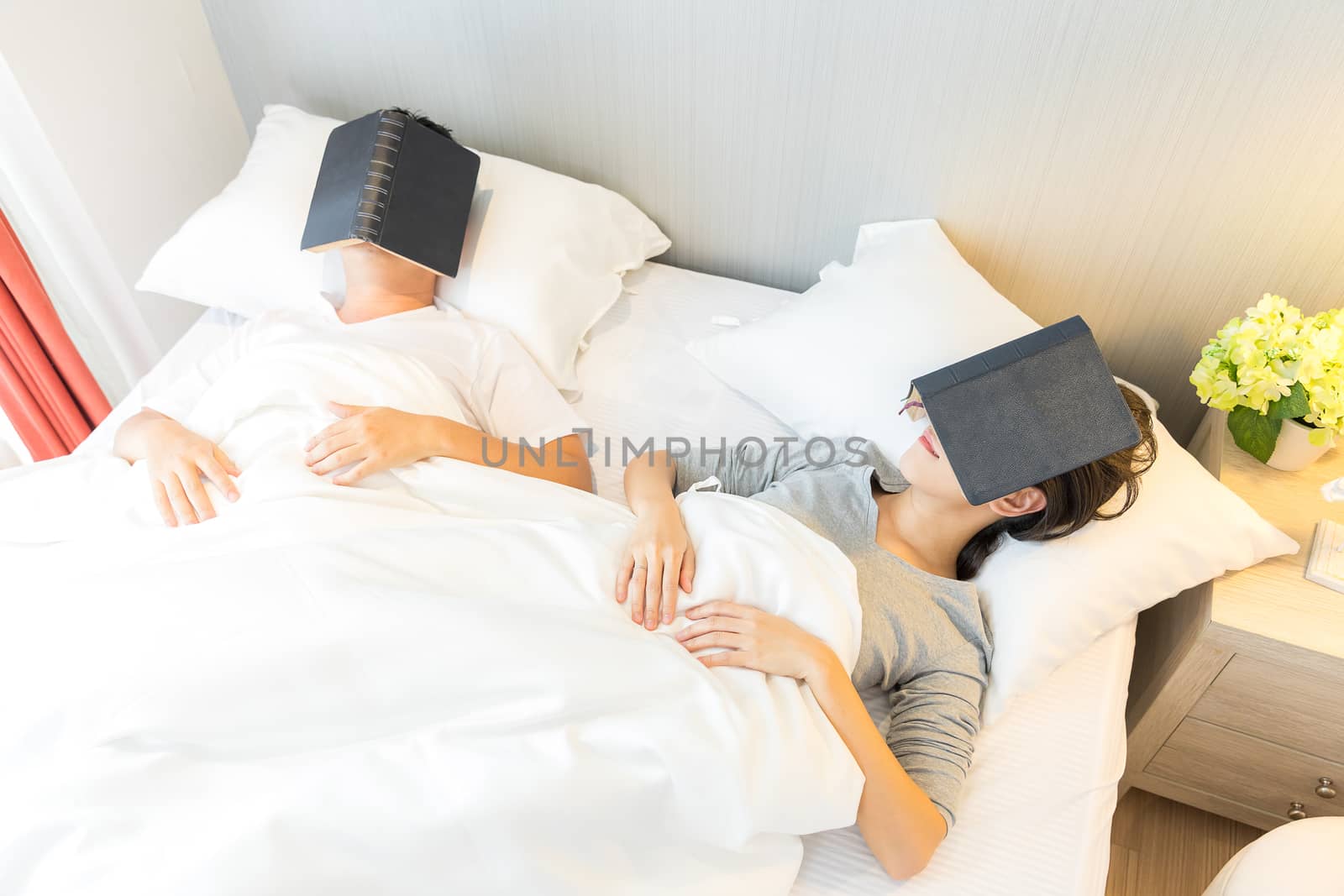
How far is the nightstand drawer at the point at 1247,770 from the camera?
128 cm

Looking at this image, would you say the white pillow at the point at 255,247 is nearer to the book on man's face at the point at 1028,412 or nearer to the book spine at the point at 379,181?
the book spine at the point at 379,181

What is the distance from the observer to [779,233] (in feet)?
5.36

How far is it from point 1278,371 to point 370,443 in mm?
1267

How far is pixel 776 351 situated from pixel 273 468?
793 mm

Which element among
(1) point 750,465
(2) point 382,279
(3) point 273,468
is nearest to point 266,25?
(2) point 382,279

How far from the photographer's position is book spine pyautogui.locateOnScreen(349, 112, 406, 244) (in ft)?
4.40

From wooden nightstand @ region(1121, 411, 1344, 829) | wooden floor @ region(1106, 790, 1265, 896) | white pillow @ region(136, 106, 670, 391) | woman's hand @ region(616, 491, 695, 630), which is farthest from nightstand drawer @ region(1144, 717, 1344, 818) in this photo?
white pillow @ region(136, 106, 670, 391)

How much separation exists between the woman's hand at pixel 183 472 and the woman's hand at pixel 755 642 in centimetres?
65

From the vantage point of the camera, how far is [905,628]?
1.08 meters

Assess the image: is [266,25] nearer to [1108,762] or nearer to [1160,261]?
[1160,261]

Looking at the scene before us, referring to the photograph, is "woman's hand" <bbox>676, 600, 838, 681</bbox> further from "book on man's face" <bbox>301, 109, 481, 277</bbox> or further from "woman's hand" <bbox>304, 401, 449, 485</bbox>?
"book on man's face" <bbox>301, 109, 481, 277</bbox>

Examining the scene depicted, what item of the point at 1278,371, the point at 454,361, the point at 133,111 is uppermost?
the point at 133,111

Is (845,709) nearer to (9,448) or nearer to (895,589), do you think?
(895,589)

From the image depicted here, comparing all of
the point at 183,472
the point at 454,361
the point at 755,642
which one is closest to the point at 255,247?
the point at 454,361
